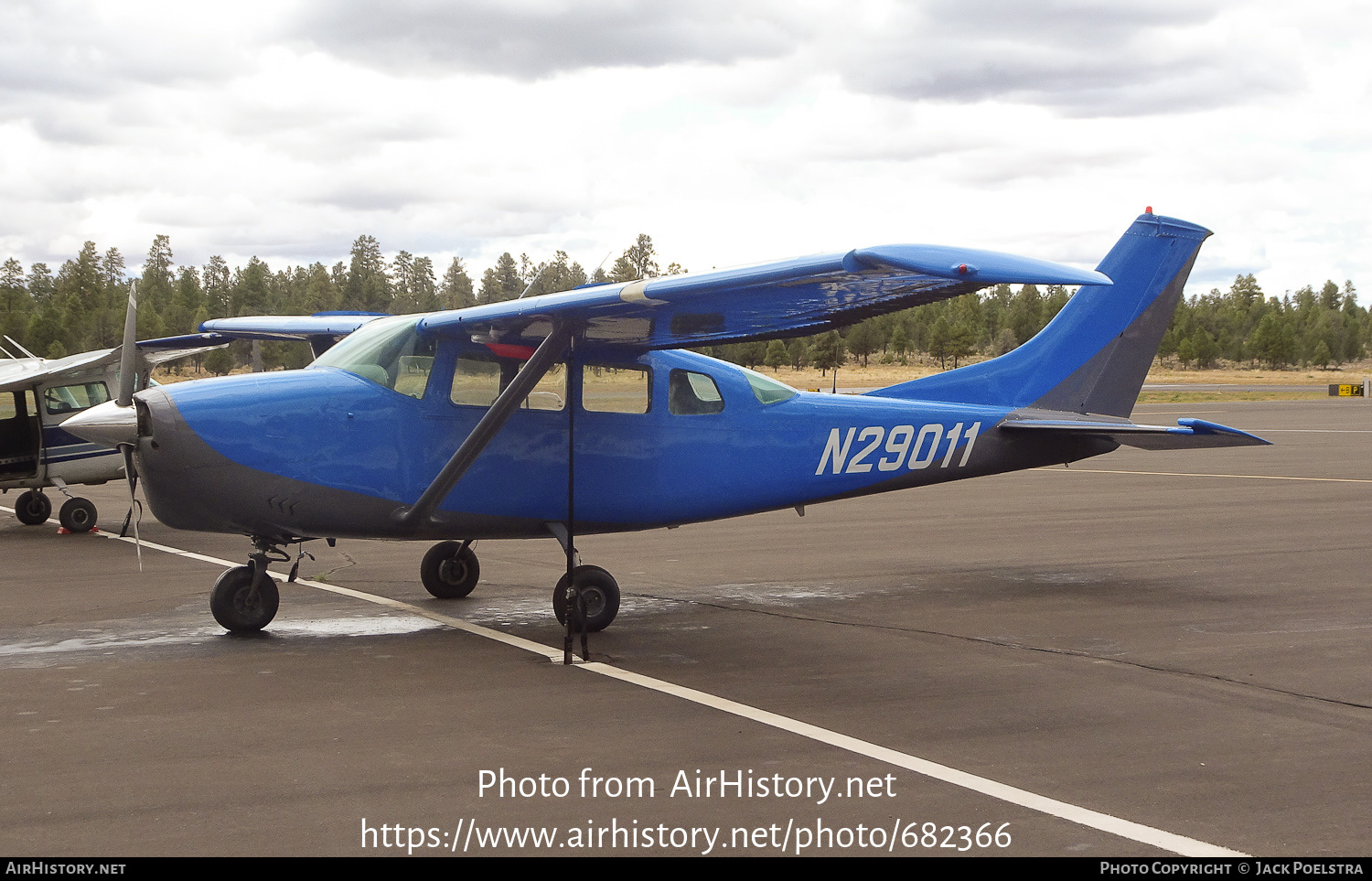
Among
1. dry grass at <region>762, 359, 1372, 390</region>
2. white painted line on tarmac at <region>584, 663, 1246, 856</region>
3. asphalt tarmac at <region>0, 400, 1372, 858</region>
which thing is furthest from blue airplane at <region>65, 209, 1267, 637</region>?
dry grass at <region>762, 359, 1372, 390</region>

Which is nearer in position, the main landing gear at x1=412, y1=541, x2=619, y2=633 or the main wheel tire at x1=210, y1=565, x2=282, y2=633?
the main landing gear at x1=412, y1=541, x2=619, y2=633

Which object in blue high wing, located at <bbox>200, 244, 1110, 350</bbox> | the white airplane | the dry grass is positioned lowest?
the white airplane

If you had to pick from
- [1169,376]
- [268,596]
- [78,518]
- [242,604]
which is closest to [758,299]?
[268,596]

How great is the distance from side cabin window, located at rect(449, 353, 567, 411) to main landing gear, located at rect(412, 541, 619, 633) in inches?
50.7

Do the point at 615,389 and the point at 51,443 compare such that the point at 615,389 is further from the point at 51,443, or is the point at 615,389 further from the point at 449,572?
the point at 51,443

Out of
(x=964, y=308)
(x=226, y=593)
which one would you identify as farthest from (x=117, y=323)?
(x=964, y=308)

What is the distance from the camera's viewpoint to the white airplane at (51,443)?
15688 mm

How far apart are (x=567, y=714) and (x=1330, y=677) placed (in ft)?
15.5

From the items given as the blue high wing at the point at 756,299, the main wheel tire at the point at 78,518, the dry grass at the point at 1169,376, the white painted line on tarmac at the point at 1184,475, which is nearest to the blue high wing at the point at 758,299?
the blue high wing at the point at 756,299

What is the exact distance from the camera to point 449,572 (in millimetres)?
10070

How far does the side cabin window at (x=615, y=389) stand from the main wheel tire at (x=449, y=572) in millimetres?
2161

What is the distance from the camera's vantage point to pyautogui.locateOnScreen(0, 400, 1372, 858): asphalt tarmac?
454 cm

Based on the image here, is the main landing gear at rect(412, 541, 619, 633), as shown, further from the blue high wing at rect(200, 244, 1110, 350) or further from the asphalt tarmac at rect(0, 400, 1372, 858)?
the blue high wing at rect(200, 244, 1110, 350)
